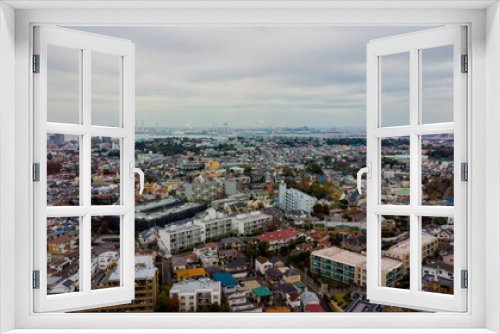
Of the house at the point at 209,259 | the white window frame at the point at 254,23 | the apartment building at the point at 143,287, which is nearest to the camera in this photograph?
the white window frame at the point at 254,23

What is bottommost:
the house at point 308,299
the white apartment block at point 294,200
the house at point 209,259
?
the house at point 308,299

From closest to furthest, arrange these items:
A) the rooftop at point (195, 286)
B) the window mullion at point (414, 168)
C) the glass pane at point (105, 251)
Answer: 1. the window mullion at point (414, 168)
2. the glass pane at point (105, 251)
3. the rooftop at point (195, 286)

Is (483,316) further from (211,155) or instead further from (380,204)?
(211,155)

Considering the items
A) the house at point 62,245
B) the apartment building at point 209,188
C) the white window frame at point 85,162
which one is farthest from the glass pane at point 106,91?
the apartment building at point 209,188

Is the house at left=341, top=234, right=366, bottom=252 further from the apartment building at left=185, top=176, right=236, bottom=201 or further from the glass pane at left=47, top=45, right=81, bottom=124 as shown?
the glass pane at left=47, top=45, right=81, bottom=124

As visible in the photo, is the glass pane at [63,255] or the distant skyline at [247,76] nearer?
the glass pane at [63,255]

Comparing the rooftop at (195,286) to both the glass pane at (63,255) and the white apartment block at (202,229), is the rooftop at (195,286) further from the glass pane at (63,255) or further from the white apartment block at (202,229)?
the glass pane at (63,255)

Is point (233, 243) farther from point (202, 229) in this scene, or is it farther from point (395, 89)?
point (395, 89)

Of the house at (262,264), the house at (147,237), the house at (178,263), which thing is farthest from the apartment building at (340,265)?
the house at (147,237)

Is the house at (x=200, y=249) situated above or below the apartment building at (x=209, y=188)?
below
